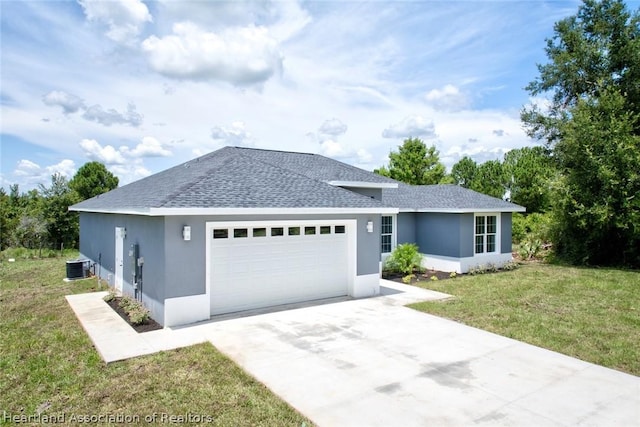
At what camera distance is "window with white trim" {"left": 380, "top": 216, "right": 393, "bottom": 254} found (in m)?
16.6

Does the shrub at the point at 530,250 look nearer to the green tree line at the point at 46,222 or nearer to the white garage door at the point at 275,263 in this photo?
the white garage door at the point at 275,263

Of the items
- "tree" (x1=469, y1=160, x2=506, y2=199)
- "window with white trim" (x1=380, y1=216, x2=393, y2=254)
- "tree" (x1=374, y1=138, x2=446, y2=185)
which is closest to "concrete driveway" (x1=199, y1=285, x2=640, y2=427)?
"window with white trim" (x1=380, y1=216, x2=393, y2=254)

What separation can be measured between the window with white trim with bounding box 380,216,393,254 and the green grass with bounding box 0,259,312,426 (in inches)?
418

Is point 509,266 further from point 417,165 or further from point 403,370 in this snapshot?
point 417,165

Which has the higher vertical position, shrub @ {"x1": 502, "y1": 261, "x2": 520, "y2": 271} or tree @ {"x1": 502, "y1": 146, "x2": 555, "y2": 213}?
tree @ {"x1": 502, "y1": 146, "x2": 555, "y2": 213}

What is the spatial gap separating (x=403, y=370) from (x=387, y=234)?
1079 cm

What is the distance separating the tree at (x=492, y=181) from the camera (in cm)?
3592

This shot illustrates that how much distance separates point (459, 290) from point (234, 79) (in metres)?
10.6

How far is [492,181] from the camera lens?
3728cm

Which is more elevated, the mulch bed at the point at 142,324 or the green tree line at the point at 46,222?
the green tree line at the point at 46,222

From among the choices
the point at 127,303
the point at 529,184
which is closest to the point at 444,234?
the point at 127,303

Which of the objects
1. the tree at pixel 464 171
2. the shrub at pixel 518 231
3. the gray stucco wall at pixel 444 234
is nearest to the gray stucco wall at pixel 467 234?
the gray stucco wall at pixel 444 234

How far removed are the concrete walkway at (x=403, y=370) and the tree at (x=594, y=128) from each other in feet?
42.2

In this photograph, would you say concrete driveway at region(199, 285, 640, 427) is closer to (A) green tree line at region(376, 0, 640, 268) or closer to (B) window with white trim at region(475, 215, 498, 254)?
(B) window with white trim at region(475, 215, 498, 254)
